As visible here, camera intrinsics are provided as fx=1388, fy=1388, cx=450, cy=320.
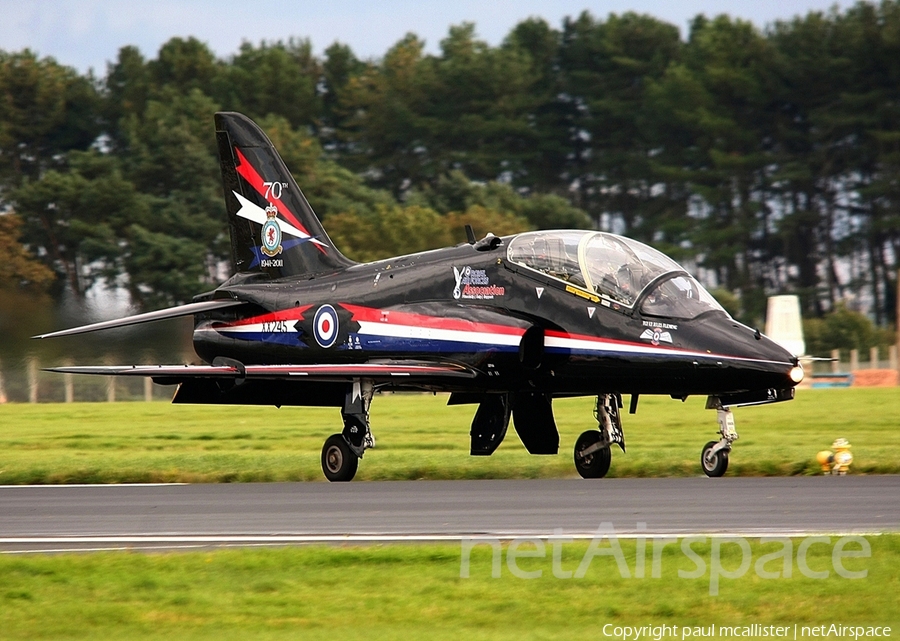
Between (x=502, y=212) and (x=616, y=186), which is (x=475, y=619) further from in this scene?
(x=616, y=186)

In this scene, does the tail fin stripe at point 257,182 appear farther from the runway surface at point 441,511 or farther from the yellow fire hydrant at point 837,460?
the yellow fire hydrant at point 837,460

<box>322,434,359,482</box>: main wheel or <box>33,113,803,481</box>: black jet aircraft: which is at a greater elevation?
<box>33,113,803,481</box>: black jet aircraft

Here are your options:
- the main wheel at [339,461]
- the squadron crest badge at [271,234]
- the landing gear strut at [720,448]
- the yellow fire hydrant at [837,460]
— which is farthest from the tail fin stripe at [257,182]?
the yellow fire hydrant at [837,460]

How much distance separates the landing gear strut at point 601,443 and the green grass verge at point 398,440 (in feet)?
0.94

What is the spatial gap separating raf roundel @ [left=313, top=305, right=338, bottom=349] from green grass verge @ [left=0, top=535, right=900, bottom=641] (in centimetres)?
903

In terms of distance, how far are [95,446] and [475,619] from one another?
52.5 feet

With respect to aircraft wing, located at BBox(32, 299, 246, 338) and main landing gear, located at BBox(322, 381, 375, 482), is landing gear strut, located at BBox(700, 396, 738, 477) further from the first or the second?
aircraft wing, located at BBox(32, 299, 246, 338)

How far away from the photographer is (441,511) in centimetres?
1157

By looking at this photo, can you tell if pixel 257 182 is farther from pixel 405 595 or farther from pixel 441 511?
pixel 405 595

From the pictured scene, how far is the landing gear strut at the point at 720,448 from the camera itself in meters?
14.7

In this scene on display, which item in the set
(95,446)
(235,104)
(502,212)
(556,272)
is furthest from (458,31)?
(556,272)

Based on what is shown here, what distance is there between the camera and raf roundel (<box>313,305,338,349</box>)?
17.9m

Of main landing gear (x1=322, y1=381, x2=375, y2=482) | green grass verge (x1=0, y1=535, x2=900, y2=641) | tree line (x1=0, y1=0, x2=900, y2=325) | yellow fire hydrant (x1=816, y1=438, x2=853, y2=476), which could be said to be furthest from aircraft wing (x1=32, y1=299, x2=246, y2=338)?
tree line (x1=0, y1=0, x2=900, y2=325)

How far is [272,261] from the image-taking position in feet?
65.6
